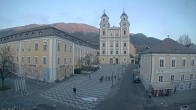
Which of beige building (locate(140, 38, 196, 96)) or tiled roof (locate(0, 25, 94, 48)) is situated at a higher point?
tiled roof (locate(0, 25, 94, 48))

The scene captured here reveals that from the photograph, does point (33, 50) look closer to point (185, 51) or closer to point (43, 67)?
point (43, 67)

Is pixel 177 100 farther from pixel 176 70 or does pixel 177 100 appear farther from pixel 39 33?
pixel 39 33

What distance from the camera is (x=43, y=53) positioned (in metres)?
39.0

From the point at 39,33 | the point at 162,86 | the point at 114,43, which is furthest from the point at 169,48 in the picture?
the point at 114,43

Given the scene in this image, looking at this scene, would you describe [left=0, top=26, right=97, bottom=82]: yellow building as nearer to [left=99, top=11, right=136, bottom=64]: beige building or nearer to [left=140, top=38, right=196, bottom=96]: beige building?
[left=140, top=38, right=196, bottom=96]: beige building

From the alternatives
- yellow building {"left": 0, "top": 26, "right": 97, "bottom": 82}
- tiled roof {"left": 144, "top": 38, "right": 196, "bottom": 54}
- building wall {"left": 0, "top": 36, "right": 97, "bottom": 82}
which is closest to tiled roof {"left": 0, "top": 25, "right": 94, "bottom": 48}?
yellow building {"left": 0, "top": 26, "right": 97, "bottom": 82}

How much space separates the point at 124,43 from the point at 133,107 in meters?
61.8

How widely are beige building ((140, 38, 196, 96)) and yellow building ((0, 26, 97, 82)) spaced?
1843cm

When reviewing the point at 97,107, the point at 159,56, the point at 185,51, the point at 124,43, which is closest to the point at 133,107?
the point at 97,107

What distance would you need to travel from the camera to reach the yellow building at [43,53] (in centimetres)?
3797

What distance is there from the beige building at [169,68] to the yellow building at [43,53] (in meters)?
18.4

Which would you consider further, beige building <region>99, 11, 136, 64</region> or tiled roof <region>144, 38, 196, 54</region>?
beige building <region>99, 11, 136, 64</region>

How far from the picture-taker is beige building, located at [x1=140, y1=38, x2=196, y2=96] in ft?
101

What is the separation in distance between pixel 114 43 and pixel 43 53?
1912 inches
